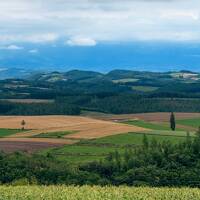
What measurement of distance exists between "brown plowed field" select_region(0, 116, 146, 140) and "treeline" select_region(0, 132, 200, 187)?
24382 millimetres

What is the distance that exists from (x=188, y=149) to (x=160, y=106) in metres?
79.5

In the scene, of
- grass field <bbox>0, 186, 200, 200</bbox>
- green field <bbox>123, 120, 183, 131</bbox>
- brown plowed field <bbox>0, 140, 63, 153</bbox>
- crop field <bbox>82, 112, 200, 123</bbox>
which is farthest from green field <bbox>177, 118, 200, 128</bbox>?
grass field <bbox>0, 186, 200, 200</bbox>

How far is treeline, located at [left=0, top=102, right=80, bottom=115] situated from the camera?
5743 inches

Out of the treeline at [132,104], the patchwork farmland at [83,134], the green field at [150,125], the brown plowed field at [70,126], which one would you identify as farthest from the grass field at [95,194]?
the treeline at [132,104]

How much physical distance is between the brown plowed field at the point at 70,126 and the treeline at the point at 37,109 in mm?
17568

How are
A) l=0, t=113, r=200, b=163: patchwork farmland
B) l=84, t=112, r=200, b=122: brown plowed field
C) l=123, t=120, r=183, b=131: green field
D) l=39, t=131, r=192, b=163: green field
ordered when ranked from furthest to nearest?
1. l=84, t=112, r=200, b=122: brown plowed field
2. l=123, t=120, r=183, b=131: green field
3. l=0, t=113, r=200, b=163: patchwork farmland
4. l=39, t=131, r=192, b=163: green field

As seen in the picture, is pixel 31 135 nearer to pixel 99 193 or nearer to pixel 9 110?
pixel 9 110

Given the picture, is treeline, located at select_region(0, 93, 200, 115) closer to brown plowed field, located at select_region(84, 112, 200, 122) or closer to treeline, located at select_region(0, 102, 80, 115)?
treeline, located at select_region(0, 102, 80, 115)

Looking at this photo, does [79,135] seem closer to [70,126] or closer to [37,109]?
[70,126]

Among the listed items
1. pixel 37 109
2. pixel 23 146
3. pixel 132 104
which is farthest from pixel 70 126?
pixel 132 104

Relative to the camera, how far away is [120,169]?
69625mm

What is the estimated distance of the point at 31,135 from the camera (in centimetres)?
10044

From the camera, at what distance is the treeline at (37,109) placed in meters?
146

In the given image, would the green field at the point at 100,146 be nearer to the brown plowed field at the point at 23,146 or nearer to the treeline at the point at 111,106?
the brown plowed field at the point at 23,146
